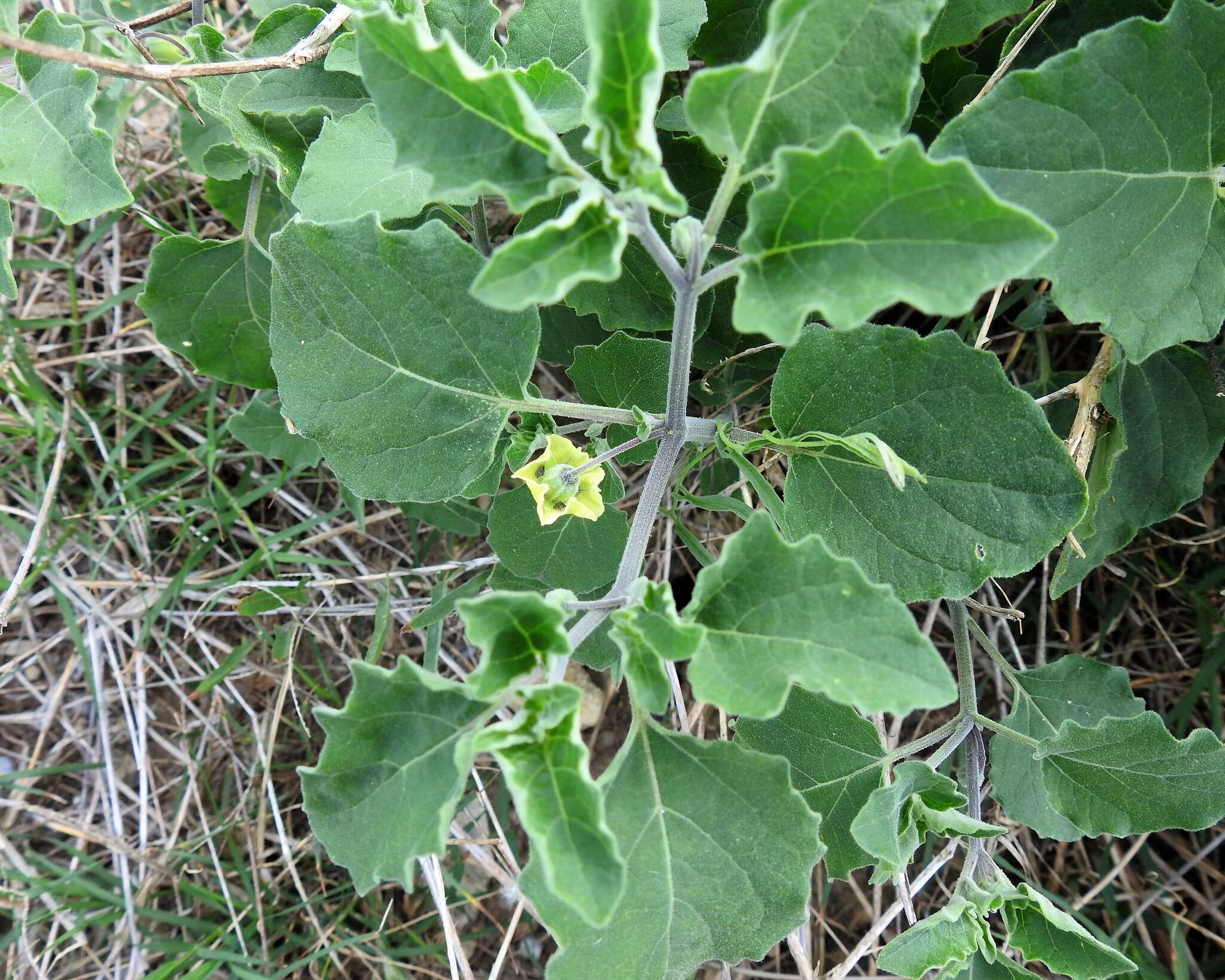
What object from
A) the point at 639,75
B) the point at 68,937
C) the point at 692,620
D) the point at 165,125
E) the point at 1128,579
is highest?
the point at 639,75

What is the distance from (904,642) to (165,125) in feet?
9.84

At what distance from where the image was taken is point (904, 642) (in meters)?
1.29

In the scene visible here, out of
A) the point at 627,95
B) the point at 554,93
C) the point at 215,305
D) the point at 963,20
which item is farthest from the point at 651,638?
the point at 215,305

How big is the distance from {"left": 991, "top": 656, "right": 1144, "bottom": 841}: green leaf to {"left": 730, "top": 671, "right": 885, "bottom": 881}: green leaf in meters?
0.34

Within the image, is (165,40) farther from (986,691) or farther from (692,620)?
(986,691)

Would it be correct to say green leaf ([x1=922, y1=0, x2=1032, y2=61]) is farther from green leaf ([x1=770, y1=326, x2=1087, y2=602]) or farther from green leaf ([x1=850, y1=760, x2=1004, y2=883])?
green leaf ([x1=850, y1=760, x2=1004, y2=883])

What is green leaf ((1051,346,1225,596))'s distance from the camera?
216 cm

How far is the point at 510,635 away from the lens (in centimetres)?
143

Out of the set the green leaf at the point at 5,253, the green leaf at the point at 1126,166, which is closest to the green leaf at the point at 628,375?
the green leaf at the point at 1126,166

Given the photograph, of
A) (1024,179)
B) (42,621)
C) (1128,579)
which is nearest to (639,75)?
(1024,179)

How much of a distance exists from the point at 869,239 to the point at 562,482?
2.22 ft

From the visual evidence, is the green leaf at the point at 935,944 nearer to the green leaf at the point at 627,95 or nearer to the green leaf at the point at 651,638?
the green leaf at the point at 651,638

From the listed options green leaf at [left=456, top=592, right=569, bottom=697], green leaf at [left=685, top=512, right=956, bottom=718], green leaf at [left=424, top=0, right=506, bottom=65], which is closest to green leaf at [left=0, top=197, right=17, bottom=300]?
green leaf at [left=424, top=0, right=506, bottom=65]

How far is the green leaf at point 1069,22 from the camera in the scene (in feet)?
6.57
